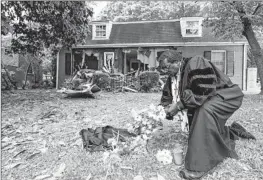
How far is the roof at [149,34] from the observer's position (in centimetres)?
1744

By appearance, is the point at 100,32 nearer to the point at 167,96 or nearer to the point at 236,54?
the point at 236,54

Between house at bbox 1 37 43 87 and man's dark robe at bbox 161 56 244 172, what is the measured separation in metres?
18.5

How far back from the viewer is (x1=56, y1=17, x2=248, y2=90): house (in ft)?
54.4

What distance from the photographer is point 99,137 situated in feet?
12.2

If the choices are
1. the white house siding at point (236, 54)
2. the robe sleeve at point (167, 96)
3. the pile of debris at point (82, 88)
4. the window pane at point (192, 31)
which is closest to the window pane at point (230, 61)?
the white house siding at point (236, 54)

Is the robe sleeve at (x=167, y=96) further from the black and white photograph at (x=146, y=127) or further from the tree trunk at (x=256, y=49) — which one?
the tree trunk at (x=256, y=49)

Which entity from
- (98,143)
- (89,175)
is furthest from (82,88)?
(89,175)

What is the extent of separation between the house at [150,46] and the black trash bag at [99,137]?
12.3 m

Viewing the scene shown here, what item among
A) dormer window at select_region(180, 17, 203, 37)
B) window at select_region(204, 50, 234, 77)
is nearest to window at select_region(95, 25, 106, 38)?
dormer window at select_region(180, 17, 203, 37)

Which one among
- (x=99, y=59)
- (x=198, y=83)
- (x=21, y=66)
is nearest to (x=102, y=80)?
(x=99, y=59)

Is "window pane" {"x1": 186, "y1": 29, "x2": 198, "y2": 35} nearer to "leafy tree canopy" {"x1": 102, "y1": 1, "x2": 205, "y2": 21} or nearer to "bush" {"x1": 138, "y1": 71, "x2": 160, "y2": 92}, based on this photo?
"bush" {"x1": 138, "y1": 71, "x2": 160, "y2": 92}

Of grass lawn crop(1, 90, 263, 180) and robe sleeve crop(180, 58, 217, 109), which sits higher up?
robe sleeve crop(180, 58, 217, 109)

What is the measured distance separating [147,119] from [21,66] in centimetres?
2115

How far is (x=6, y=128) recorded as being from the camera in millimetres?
4863
